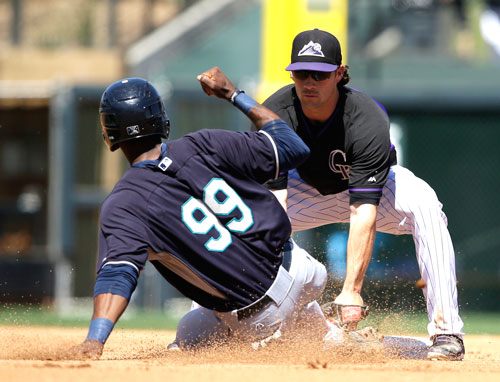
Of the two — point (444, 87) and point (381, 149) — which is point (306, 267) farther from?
point (444, 87)

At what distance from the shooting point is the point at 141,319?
889 cm

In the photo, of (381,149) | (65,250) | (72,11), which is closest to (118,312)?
(381,149)

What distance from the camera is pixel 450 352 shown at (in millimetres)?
4363

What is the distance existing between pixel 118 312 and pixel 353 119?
1747mm

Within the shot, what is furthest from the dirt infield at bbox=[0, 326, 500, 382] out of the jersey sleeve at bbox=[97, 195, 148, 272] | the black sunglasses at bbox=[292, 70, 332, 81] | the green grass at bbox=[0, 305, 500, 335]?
the green grass at bbox=[0, 305, 500, 335]

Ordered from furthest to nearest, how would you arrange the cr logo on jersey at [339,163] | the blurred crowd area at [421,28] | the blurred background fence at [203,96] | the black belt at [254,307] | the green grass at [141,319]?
the blurred crowd area at [421,28] → the blurred background fence at [203,96] → the green grass at [141,319] → the cr logo on jersey at [339,163] → the black belt at [254,307]

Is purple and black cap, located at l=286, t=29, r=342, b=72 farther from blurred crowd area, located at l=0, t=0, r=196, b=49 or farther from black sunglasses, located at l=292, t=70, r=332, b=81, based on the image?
blurred crowd area, located at l=0, t=0, r=196, b=49

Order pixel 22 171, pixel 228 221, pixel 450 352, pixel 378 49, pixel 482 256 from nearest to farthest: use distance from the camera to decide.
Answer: pixel 228 221 → pixel 450 352 → pixel 482 256 → pixel 378 49 → pixel 22 171

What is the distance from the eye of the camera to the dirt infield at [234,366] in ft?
10.6

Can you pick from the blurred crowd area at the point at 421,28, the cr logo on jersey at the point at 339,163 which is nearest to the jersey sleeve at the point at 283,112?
the cr logo on jersey at the point at 339,163

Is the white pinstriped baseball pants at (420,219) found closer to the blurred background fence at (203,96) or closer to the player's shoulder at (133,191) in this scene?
the player's shoulder at (133,191)

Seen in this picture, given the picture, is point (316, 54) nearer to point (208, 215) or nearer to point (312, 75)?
point (312, 75)

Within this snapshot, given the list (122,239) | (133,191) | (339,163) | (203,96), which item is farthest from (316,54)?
(203,96)

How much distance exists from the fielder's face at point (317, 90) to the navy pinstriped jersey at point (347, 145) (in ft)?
0.27
